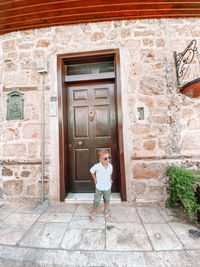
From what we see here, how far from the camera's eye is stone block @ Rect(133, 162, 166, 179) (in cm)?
223

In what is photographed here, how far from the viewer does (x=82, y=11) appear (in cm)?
224

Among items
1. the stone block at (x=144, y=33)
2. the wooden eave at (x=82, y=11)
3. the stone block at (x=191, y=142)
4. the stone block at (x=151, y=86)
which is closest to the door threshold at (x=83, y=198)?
the stone block at (x=191, y=142)

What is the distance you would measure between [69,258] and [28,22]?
3.88 metres

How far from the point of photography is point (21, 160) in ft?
7.86

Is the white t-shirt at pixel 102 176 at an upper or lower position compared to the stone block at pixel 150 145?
lower

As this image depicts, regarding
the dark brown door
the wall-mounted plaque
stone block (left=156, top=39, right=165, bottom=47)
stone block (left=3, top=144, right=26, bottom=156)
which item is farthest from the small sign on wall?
stone block (left=156, top=39, right=165, bottom=47)

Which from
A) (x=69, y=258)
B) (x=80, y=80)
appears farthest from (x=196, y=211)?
(x=80, y=80)

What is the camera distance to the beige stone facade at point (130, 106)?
2.25 meters

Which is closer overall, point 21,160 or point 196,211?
point 196,211

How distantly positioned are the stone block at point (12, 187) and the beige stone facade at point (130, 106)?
0.06ft

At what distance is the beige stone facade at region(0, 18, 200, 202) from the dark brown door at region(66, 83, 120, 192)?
0.33 meters

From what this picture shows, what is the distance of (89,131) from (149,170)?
1.40 m

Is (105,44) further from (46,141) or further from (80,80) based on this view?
(46,141)

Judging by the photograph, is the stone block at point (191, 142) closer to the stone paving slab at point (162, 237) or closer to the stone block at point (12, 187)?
the stone paving slab at point (162, 237)
